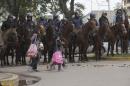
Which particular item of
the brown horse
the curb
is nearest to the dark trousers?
the curb

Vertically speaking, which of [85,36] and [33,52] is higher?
[85,36]

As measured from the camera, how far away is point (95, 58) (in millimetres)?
25984

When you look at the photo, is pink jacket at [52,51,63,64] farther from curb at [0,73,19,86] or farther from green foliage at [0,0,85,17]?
green foliage at [0,0,85,17]

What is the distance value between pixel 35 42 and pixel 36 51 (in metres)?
0.41

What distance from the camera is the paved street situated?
1608 cm

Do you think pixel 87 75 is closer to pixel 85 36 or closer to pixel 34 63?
pixel 34 63

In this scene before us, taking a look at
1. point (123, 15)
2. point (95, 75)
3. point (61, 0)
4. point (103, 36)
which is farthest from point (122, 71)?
point (61, 0)

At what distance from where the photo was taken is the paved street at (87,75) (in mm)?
16078

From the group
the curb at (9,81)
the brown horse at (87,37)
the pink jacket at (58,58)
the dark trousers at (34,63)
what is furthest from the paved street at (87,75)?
the brown horse at (87,37)

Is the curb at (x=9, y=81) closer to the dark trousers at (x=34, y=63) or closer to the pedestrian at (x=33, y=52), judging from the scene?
the pedestrian at (x=33, y=52)

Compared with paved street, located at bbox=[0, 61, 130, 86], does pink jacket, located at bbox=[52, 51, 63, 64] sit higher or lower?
higher

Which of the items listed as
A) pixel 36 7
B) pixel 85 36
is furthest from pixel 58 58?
pixel 36 7

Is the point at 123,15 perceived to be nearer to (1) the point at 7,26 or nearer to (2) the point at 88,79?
(1) the point at 7,26

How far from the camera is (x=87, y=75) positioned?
60.5 feet
